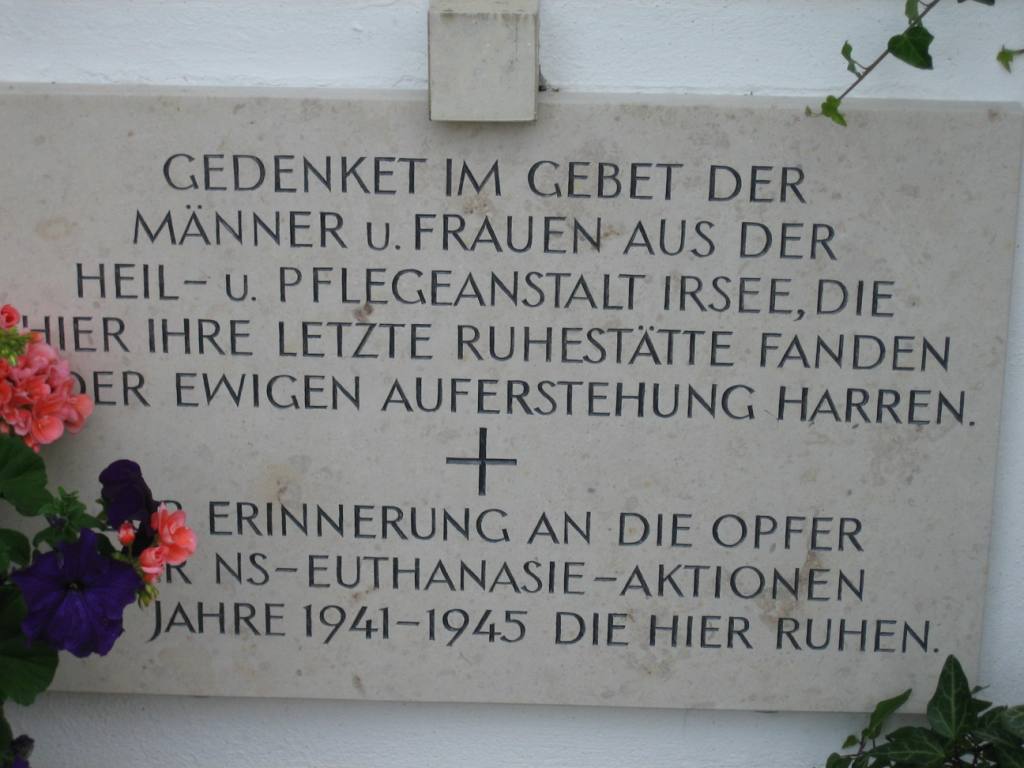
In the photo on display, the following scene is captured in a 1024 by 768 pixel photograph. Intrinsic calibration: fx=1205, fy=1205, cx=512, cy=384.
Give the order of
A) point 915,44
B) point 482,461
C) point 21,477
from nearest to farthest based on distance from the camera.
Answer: point 21,477 → point 915,44 → point 482,461

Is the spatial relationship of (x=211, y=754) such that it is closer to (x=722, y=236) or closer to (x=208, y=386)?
(x=208, y=386)

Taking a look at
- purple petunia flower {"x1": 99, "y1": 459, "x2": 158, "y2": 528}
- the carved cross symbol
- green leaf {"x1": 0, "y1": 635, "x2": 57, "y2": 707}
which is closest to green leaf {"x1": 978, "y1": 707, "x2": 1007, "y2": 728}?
the carved cross symbol

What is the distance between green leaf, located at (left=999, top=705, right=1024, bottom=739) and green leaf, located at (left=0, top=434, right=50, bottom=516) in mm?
2077

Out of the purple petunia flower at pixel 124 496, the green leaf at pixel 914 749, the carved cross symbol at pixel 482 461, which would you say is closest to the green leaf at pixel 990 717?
the green leaf at pixel 914 749

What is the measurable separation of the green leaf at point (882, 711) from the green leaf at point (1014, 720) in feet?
0.70

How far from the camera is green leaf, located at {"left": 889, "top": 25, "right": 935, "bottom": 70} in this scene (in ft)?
8.30

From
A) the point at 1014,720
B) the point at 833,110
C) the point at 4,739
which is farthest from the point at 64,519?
the point at 1014,720

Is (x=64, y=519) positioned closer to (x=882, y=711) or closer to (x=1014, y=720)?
(x=882, y=711)

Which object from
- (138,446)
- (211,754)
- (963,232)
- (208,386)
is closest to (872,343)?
(963,232)

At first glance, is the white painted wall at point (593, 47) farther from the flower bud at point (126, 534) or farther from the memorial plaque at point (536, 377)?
the flower bud at point (126, 534)

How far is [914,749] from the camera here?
265 cm

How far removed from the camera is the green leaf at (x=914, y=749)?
2.64 meters

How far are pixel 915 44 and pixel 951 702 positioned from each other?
1436mm

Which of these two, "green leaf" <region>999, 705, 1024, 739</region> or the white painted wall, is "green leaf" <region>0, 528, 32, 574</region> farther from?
"green leaf" <region>999, 705, 1024, 739</region>
